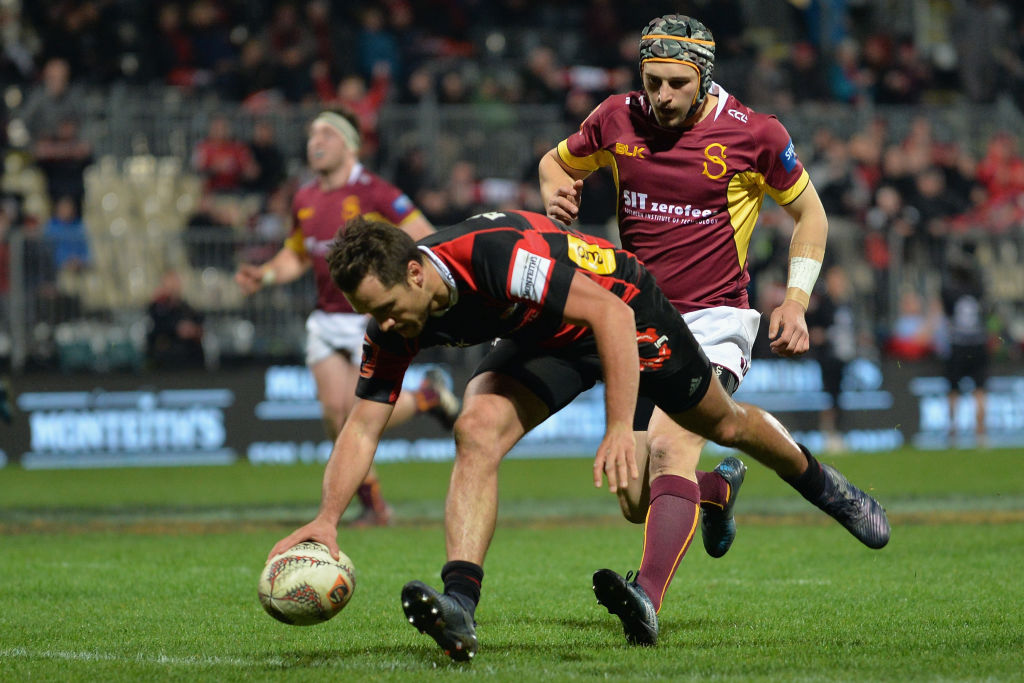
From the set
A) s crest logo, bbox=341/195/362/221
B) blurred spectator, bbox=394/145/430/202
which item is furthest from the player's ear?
blurred spectator, bbox=394/145/430/202

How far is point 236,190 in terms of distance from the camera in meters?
17.7

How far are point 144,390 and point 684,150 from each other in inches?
419

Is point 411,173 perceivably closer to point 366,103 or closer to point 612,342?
point 366,103

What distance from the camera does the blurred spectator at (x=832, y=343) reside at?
57.2 feet

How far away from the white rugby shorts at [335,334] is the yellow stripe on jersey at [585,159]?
12.0ft

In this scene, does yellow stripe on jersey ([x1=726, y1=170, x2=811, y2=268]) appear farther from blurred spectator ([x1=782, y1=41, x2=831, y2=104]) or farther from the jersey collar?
blurred spectator ([x1=782, y1=41, x2=831, y2=104])

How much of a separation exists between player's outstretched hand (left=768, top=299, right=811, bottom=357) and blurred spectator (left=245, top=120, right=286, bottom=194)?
12346mm

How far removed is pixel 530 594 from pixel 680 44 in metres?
2.72

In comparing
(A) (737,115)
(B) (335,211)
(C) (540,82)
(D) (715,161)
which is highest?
(A) (737,115)

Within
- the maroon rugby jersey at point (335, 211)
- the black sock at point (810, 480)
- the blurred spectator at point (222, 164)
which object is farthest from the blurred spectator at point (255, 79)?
the black sock at point (810, 480)

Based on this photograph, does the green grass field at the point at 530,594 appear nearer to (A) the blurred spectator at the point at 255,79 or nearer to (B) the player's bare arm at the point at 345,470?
(B) the player's bare arm at the point at 345,470

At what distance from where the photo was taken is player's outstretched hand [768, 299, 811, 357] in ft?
19.4

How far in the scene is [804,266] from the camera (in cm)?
643

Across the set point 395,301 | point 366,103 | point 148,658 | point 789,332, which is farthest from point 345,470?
point 366,103
